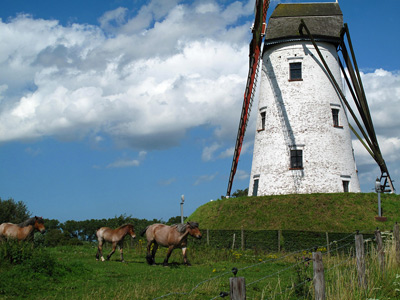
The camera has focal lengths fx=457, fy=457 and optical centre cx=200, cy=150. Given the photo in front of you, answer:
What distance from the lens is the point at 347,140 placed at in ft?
115

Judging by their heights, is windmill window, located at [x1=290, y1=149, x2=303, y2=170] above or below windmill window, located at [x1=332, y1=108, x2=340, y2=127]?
below

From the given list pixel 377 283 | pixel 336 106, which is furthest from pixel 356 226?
pixel 377 283

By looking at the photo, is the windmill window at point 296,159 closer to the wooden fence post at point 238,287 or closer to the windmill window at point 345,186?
the windmill window at point 345,186

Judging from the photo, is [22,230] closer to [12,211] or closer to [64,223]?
[12,211]

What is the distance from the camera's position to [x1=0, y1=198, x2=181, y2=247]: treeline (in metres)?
30.8

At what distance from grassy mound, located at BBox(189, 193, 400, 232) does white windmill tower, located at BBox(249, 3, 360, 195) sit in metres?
1.82

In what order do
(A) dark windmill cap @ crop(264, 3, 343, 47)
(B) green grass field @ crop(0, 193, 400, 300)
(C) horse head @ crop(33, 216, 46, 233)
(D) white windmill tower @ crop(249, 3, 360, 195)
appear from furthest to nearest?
(A) dark windmill cap @ crop(264, 3, 343, 47), (D) white windmill tower @ crop(249, 3, 360, 195), (C) horse head @ crop(33, 216, 46, 233), (B) green grass field @ crop(0, 193, 400, 300)

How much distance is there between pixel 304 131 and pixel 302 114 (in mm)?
1300

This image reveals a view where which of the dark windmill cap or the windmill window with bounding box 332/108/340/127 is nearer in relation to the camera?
the dark windmill cap

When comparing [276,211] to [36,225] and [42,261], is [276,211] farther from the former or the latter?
[42,261]

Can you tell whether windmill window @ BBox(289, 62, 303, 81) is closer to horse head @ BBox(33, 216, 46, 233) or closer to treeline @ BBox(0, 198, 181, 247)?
treeline @ BBox(0, 198, 181, 247)

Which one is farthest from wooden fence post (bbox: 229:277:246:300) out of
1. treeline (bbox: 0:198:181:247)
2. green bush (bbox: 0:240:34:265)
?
treeline (bbox: 0:198:181:247)

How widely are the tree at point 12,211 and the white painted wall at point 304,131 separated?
20.3 m

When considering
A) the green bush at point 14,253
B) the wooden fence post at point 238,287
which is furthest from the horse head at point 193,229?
the wooden fence post at point 238,287
